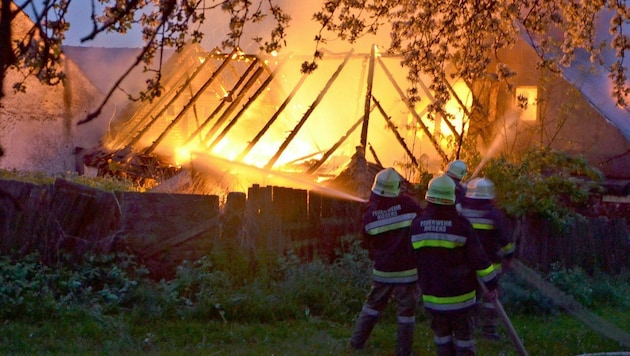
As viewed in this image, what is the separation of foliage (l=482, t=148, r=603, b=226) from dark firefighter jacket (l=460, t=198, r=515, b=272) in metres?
4.43

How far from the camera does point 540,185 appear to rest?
511 inches

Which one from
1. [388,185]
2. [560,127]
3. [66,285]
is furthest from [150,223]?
[560,127]

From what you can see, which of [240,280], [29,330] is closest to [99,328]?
[29,330]

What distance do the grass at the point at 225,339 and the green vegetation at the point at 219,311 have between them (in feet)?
0.04

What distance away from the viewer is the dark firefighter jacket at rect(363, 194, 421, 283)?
25.0ft

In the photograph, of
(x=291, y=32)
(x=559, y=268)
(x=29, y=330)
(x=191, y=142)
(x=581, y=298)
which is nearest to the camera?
(x=29, y=330)

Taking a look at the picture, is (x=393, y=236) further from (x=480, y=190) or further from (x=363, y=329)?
(x=480, y=190)

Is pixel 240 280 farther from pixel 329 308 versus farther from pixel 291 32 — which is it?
pixel 291 32

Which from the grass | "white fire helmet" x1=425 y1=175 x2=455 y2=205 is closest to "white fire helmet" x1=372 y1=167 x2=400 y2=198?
"white fire helmet" x1=425 y1=175 x2=455 y2=205

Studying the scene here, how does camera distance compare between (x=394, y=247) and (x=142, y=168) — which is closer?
(x=394, y=247)

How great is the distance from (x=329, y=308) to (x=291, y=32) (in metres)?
18.6

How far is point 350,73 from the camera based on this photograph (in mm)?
24938

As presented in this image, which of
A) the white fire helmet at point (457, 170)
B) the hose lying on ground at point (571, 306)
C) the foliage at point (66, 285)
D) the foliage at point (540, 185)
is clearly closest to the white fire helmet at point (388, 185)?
the white fire helmet at point (457, 170)

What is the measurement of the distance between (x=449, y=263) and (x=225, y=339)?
2.87 meters
